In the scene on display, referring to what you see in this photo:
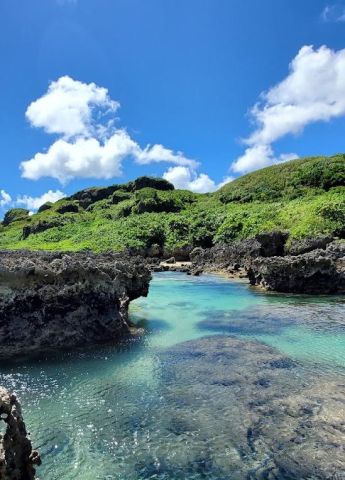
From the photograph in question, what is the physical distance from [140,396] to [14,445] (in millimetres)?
6758

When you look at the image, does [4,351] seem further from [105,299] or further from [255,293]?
[255,293]

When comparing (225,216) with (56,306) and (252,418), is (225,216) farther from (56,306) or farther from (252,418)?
(252,418)

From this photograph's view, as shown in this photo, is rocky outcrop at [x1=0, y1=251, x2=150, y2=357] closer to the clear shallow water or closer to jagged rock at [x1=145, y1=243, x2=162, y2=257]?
the clear shallow water

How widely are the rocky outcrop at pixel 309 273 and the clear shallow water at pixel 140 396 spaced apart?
861 cm

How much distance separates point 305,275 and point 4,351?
84.7ft

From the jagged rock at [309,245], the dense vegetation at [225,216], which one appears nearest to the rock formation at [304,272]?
the jagged rock at [309,245]

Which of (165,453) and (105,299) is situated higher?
(105,299)

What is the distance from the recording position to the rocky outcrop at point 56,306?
57.7 feet

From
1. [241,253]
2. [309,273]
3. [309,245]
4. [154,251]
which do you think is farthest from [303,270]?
[154,251]

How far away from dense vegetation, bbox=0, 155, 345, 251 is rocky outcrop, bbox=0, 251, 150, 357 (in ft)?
133

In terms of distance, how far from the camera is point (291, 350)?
18.9 meters

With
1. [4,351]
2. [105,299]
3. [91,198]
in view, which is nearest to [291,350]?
[105,299]

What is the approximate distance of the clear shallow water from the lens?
1007cm

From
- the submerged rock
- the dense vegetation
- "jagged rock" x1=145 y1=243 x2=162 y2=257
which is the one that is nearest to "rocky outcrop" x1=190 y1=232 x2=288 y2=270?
the dense vegetation
